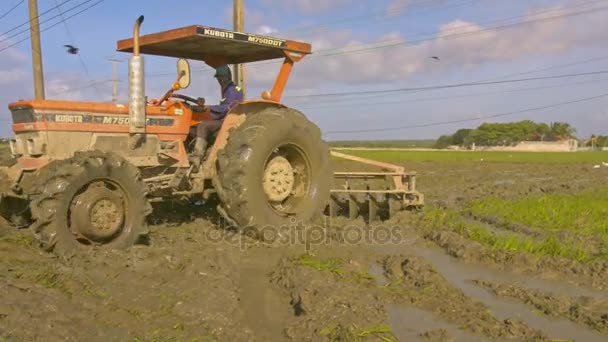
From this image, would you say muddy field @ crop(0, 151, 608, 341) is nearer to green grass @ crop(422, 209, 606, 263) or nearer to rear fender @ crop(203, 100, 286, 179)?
green grass @ crop(422, 209, 606, 263)

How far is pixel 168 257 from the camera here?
5.27 m

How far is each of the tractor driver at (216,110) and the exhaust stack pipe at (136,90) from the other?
2.55 ft

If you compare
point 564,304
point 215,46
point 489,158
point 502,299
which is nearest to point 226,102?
point 215,46

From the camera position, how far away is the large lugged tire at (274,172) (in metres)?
6.27

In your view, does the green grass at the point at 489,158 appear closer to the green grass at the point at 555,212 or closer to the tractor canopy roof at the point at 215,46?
the green grass at the point at 555,212

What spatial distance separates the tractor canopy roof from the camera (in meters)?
6.30

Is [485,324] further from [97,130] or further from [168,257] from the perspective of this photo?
[97,130]

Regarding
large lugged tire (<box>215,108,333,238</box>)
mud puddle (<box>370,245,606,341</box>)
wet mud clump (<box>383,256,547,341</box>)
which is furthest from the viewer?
large lugged tire (<box>215,108,333,238</box>)

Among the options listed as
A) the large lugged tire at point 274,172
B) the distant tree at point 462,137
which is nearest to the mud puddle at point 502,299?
the large lugged tire at point 274,172

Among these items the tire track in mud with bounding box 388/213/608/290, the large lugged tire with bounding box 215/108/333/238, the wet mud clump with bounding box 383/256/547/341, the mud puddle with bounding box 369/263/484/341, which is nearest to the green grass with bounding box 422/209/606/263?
the tire track in mud with bounding box 388/213/608/290

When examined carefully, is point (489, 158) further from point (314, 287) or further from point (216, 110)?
A: point (314, 287)

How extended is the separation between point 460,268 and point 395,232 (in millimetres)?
1718

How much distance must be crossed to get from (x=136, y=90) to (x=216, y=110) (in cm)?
128

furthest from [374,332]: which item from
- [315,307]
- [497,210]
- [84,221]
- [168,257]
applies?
[497,210]
